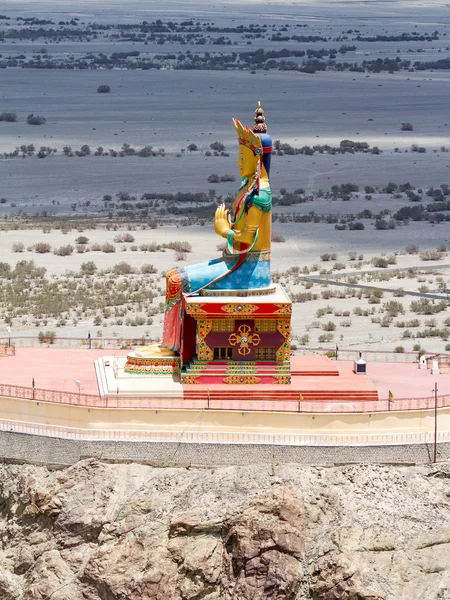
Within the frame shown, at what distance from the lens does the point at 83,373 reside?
28.3m

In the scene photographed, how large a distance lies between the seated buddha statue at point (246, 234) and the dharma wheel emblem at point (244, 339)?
0.71 metres

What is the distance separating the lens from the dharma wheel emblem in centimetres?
2686

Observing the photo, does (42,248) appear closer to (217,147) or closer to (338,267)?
(338,267)

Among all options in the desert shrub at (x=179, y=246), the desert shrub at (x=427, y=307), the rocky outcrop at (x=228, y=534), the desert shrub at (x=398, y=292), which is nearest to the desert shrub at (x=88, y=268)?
the desert shrub at (x=179, y=246)

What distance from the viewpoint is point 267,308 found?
26609 millimetres

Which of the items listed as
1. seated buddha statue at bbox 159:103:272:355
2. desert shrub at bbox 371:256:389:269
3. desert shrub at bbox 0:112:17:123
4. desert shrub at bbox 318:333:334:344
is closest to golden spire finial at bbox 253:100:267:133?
seated buddha statue at bbox 159:103:272:355

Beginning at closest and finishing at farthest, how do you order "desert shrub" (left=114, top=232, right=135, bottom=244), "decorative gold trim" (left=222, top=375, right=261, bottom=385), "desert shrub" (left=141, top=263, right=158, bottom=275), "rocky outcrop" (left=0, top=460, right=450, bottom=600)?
"rocky outcrop" (left=0, top=460, right=450, bottom=600), "decorative gold trim" (left=222, top=375, right=261, bottom=385), "desert shrub" (left=141, top=263, right=158, bottom=275), "desert shrub" (left=114, top=232, right=135, bottom=244)

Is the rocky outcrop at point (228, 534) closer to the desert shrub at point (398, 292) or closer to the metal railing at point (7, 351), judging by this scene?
the metal railing at point (7, 351)

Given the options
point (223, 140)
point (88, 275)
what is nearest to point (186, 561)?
point (88, 275)

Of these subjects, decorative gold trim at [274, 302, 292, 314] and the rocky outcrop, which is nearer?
the rocky outcrop

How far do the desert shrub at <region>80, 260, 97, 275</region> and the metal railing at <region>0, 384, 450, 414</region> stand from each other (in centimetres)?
2002

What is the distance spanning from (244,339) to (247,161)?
9.68 feet

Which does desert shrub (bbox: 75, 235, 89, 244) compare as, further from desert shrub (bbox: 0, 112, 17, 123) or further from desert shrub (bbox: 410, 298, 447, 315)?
desert shrub (bbox: 0, 112, 17, 123)

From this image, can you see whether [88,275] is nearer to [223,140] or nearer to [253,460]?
[253,460]
